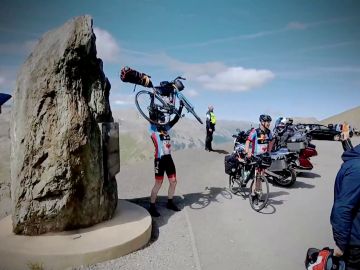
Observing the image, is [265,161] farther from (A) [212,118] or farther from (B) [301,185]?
(A) [212,118]

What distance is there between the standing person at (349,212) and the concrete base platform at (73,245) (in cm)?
343

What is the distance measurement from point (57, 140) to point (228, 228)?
3902 millimetres

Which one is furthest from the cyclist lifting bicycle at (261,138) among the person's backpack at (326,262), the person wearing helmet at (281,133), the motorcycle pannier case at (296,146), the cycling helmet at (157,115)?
the person's backpack at (326,262)

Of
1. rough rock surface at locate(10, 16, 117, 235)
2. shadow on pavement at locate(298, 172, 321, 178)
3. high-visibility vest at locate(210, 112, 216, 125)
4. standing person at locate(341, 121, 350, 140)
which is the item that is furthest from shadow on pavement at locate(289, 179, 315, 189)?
rough rock surface at locate(10, 16, 117, 235)

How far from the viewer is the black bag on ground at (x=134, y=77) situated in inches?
268

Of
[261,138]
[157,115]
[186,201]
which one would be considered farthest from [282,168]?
[157,115]

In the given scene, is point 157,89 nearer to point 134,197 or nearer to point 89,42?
point 89,42

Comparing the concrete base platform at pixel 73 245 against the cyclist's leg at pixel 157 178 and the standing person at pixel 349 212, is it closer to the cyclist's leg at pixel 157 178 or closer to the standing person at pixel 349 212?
the cyclist's leg at pixel 157 178

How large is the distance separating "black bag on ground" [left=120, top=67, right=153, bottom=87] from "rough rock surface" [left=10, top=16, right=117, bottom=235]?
0.93 m

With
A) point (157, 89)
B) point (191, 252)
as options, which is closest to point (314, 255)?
point (191, 252)

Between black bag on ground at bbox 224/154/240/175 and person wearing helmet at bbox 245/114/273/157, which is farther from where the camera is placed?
black bag on ground at bbox 224/154/240/175

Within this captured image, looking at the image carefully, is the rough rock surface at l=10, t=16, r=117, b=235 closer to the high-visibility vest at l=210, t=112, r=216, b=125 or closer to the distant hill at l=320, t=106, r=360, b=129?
the high-visibility vest at l=210, t=112, r=216, b=125

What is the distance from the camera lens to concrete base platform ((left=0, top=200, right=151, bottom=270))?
15.5 feet

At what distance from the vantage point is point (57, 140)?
5.47 metres
